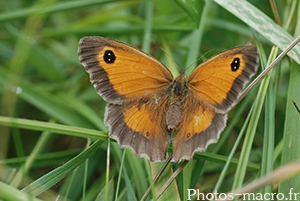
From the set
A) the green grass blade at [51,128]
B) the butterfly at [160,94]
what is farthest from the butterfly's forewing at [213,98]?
the green grass blade at [51,128]

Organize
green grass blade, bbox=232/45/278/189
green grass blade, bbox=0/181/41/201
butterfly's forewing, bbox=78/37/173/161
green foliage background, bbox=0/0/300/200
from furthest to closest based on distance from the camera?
1. butterfly's forewing, bbox=78/37/173/161
2. green foliage background, bbox=0/0/300/200
3. green grass blade, bbox=232/45/278/189
4. green grass blade, bbox=0/181/41/201

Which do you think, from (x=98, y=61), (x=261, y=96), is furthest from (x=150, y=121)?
(x=261, y=96)

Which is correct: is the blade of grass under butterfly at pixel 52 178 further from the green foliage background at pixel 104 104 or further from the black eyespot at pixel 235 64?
the black eyespot at pixel 235 64

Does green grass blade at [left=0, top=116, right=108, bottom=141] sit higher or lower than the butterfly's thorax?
lower

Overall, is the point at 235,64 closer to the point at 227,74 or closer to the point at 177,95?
the point at 227,74

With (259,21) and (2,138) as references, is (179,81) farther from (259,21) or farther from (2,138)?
(2,138)

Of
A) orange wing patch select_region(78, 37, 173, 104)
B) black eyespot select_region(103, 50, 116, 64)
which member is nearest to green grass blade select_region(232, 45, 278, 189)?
orange wing patch select_region(78, 37, 173, 104)

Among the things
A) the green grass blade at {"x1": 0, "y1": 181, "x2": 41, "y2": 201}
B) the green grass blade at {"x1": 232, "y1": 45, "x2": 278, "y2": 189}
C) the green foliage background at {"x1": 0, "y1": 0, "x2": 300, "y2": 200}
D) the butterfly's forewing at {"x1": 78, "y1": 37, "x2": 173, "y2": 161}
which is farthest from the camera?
the butterfly's forewing at {"x1": 78, "y1": 37, "x2": 173, "y2": 161}

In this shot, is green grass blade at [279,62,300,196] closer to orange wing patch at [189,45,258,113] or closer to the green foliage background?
the green foliage background
